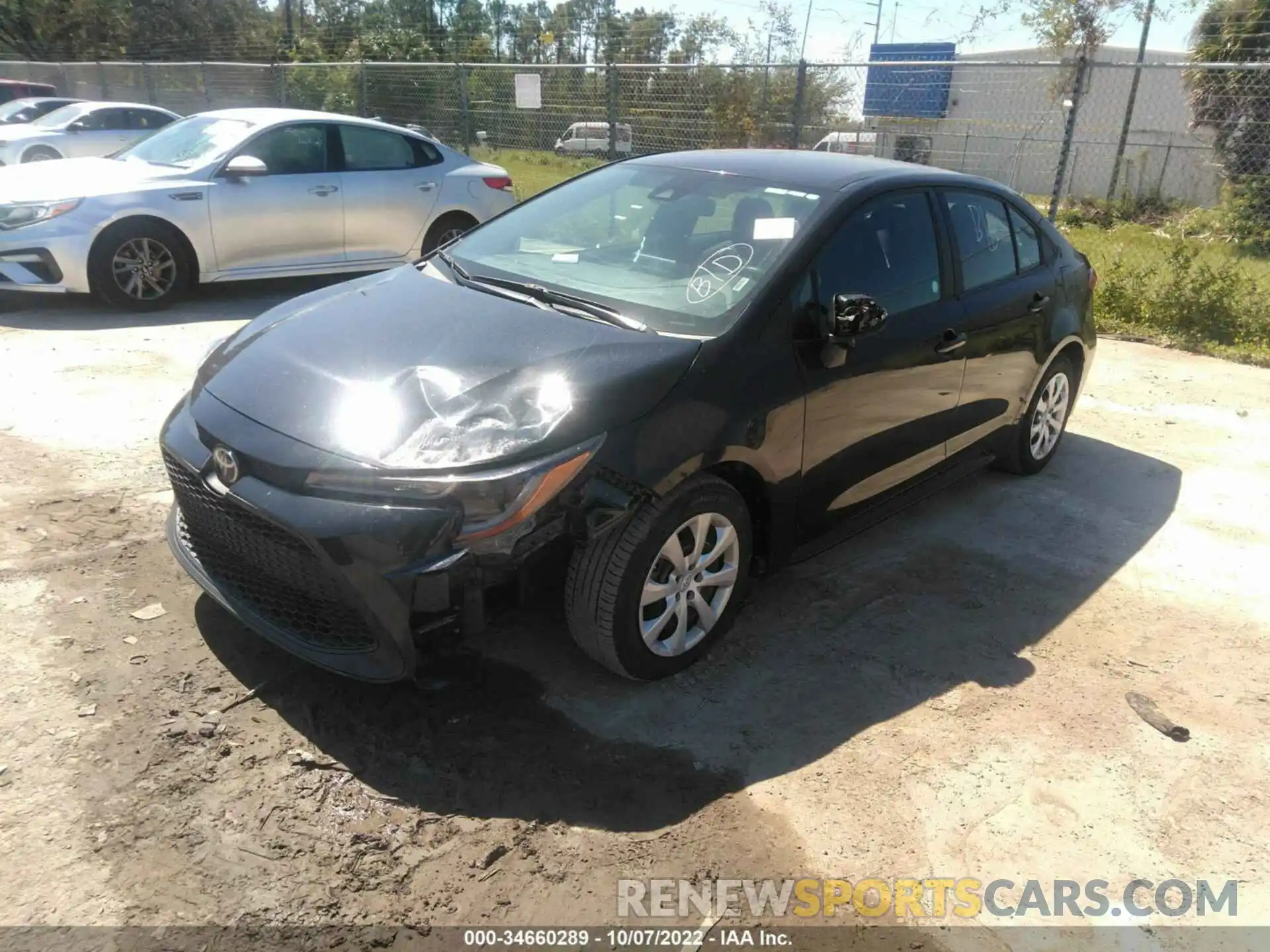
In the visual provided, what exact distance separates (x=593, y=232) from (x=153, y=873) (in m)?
2.88

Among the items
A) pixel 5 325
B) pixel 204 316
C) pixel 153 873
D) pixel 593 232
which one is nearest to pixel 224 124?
pixel 204 316

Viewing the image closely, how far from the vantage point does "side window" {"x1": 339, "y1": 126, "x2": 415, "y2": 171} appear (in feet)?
27.9

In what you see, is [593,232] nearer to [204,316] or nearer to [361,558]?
[361,558]

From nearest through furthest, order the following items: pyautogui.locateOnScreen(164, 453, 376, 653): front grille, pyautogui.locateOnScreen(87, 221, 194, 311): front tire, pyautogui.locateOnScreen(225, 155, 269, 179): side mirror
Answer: pyautogui.locateOnScreen(164, 453, 376, 653): front grille → pyautogui.locateOnScreen(87, 221, 194, 311): front tire → pyautogui.locateOnScreen(225, 155, 269, 179): side mirror

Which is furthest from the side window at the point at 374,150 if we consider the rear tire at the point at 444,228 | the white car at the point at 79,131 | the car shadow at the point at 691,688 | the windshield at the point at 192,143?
the white car at the point at 79,131

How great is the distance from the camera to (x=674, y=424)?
10.0ft

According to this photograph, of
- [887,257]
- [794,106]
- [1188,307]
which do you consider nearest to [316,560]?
[887,257]

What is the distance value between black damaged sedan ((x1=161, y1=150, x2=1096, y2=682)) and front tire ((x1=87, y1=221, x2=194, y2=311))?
4.31m

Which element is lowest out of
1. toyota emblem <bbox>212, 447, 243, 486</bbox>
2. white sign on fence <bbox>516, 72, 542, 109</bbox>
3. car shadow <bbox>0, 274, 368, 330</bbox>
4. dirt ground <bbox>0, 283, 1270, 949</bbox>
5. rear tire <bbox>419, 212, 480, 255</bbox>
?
dirt ground <bbox>0, 283, 1270, 949</bbox>

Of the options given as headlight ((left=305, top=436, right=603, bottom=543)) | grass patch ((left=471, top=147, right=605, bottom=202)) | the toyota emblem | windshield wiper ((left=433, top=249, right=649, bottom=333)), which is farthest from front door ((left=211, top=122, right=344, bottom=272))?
headlight ((left=305, top=436, right=603, bottom=543))

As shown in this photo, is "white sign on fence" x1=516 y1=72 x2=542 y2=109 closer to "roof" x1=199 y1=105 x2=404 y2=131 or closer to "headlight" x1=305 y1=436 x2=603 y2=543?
"roof" x1=199 y1=105 x2=404 y2=131

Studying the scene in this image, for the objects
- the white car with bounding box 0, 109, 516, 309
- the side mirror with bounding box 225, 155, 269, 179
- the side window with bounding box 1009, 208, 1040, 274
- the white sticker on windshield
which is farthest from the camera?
the side mirror with bounding box 225, 155, 269, 179

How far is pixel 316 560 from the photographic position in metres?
2.75

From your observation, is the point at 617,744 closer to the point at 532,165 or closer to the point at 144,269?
the point at 144,269
